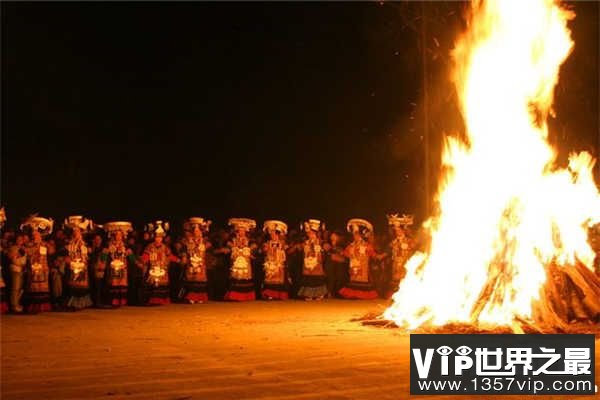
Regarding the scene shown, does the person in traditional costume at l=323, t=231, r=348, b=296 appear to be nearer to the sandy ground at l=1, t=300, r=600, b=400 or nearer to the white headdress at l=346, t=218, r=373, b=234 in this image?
the white headdress at l=346, t=218, r=373, b=234

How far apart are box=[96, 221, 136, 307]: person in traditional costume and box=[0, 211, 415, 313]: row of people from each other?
A: 2 centimetres

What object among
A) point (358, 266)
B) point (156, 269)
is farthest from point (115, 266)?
point (358, 266)

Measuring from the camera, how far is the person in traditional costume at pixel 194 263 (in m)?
14.5

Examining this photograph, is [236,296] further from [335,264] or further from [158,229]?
[335,264]

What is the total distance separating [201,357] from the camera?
26.3 ft

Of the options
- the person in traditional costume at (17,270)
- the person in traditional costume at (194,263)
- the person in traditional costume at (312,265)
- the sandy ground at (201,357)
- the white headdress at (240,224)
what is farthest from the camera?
the person in traditional costume at (312,265)

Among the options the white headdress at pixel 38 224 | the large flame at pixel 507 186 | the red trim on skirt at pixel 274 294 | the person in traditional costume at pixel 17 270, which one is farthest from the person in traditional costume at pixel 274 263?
the person in traditional costume at pixel 17 270

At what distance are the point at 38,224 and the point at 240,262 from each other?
4010 mm

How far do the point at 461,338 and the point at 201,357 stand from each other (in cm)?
300

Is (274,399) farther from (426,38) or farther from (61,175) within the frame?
(61,175)

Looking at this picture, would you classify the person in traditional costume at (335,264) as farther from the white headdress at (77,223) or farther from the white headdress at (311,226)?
the white headdress at (77,223)

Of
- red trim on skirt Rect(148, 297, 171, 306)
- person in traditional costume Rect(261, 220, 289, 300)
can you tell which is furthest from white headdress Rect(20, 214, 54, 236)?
person in traditional costume Rect(261, 220, 289, 300)

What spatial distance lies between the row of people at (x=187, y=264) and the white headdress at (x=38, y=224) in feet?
0.06

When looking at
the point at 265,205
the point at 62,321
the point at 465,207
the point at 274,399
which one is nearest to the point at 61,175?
the point at 265,205
